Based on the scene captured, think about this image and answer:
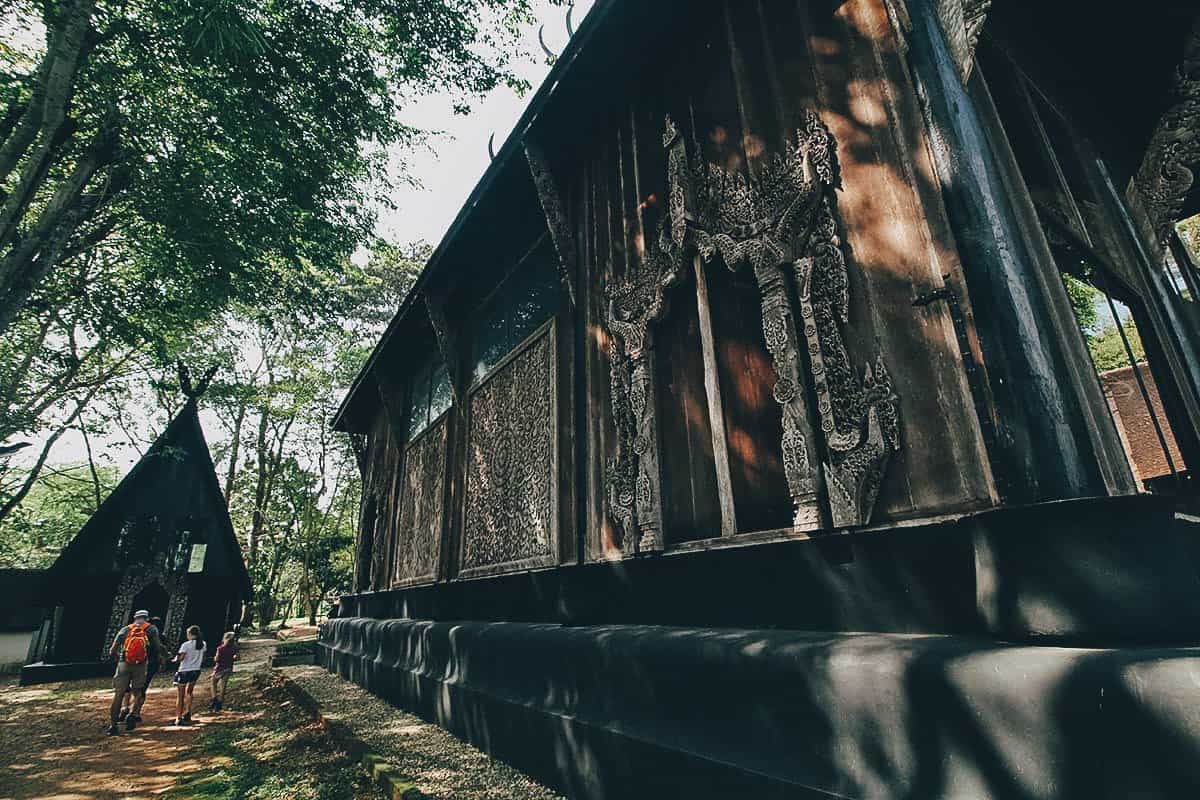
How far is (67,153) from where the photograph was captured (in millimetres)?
8016

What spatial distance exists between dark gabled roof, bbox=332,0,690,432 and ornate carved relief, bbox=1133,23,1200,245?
4002mm

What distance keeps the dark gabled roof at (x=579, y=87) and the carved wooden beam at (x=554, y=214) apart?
0.19m

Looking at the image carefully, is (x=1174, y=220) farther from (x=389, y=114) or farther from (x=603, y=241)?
(x=389, y=114)

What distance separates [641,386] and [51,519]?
3593 centimetres

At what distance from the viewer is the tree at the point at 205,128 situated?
5.66 meters

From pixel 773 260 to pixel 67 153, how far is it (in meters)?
11.1

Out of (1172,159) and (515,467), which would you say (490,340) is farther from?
(1172,159)

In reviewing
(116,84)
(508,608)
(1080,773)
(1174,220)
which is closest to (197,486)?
(116,84)

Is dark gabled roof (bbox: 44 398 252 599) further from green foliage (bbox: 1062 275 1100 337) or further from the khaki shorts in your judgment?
green foliage (bbox: 1062 275 1100 337)

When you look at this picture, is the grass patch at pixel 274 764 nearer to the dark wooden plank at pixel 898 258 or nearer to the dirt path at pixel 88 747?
the dirt path at pixel 88 747

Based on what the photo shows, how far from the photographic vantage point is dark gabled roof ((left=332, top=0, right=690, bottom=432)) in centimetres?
396

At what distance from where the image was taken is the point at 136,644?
8.29m

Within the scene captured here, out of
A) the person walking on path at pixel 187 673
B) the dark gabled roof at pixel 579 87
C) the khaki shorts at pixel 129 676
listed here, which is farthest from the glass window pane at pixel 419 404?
the khaki shorts at pixel 129 676

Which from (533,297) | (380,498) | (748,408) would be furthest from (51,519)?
(748,408)
